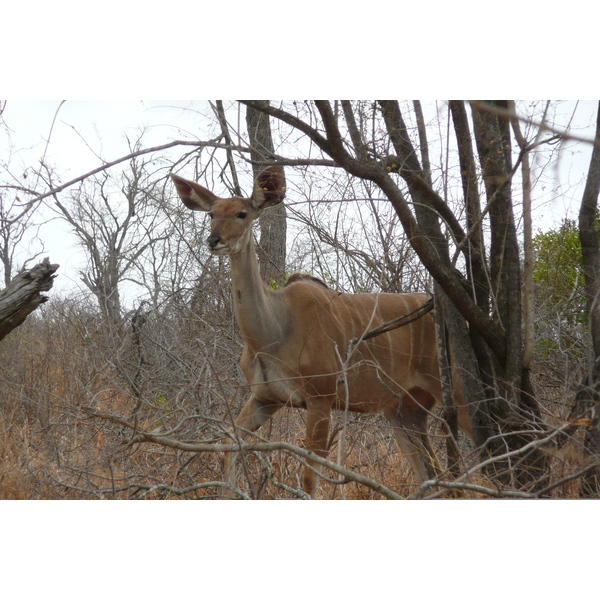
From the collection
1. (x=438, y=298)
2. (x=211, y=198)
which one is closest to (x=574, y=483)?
(x=438, y=298)

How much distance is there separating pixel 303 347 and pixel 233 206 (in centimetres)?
76

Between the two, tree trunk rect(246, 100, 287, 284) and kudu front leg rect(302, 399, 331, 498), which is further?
tree trunk rect(246, 100, 287, 284)

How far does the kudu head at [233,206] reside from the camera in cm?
321

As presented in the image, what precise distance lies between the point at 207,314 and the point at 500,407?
2.59m

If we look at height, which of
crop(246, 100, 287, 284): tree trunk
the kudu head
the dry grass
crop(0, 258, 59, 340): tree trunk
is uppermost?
crop(246, 100, 287, 284): tree trunk

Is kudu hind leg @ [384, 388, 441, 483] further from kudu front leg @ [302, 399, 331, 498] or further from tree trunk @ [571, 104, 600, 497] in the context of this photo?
tree trunk @ [571, 104, 600, 497]

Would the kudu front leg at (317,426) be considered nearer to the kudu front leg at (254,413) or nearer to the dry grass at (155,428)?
the dry grass at (155,428)

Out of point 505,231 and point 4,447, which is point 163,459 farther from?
point 505,231

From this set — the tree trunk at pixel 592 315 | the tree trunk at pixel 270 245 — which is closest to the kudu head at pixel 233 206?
Result: the tree trunk at pixel 592 315

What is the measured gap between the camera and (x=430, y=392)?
3.81 meters

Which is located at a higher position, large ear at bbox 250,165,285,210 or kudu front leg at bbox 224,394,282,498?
large ear at bbox 250,165,285,210

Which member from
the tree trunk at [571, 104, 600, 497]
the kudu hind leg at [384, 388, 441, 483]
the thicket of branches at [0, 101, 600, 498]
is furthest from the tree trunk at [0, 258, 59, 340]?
the tree trunk at [571, 104, 600, 497]

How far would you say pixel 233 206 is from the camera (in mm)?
3289

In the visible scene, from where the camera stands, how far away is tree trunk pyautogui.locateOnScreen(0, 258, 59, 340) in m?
3.02
